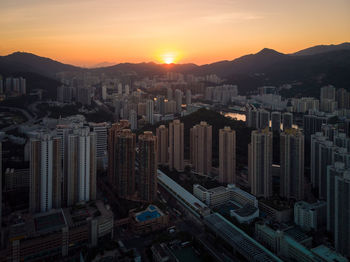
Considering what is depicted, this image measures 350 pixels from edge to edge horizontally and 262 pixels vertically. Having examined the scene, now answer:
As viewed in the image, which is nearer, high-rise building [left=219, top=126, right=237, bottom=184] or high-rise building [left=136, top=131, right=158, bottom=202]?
high-rise building [left=136, top=131, right=158, bottom=202]

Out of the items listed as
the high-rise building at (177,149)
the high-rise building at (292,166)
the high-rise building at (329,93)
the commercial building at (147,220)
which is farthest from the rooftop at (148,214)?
the high-rise building at (329,93)

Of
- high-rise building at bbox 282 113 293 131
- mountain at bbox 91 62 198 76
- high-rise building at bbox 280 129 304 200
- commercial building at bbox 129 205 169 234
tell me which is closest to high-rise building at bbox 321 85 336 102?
high-rise building at bbox 282 113 293 131

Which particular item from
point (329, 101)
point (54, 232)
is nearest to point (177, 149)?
point (54, 232)

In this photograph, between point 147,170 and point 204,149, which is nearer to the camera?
point 147,170

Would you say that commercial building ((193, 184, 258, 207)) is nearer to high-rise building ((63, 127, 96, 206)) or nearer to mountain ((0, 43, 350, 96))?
high-rise building ((63, 127, 96, 206))

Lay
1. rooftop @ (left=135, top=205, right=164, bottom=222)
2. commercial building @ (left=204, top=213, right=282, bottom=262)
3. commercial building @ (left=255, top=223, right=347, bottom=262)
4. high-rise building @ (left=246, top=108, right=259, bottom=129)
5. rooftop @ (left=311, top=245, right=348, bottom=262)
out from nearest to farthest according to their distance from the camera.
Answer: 1. rooftop @ (left=311, top=245, right=348, bottom=262)
2. commercial building @ (left=255, top=223, right=347, bottom=262)
3. commercial building @ (left=204, top=213, right=282, bottom=262)
4. rooftop @ (left=135, top=205, right=164, bottom=222)
5. high-rise building @ (left=246, top=108, right=259, bottom=129)

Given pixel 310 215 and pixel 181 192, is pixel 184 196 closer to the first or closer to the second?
pixel 181 192
